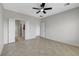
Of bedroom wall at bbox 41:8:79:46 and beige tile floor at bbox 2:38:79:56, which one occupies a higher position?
bedroom wall at bbox 41:8:79:46

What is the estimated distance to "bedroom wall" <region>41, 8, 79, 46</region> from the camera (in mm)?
4871

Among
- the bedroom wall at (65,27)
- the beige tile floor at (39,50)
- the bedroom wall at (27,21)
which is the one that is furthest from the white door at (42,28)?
the beige tile floor at (39,50)

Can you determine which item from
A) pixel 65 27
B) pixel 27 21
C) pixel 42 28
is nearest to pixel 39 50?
pixel 65 27

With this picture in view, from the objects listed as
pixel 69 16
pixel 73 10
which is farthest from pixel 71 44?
pixel 73 10

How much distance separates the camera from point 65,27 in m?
5.67

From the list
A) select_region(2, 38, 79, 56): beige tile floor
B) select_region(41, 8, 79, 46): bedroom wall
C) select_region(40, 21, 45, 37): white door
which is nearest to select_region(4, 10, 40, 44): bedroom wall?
select_region(40, 21, 45, 37): white door

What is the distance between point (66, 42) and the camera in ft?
18.5

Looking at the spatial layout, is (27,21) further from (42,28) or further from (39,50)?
(39,50)

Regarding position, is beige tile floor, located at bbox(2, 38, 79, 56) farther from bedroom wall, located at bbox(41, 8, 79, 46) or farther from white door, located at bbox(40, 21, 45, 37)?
white door, located at bbox(40, 21, 45, 37)

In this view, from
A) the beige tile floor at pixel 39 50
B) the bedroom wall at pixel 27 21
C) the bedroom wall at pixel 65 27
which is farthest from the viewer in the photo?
the bedroom wall at pixel 27 21

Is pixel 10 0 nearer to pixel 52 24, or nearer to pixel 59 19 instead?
pixel 59 19

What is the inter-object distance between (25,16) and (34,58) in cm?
659

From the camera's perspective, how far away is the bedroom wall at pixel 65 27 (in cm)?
487

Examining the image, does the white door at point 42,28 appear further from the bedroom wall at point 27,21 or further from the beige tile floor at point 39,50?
the beige tile floor at point 39,50
